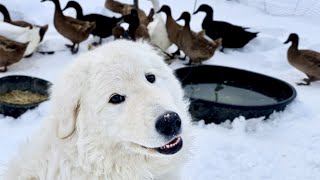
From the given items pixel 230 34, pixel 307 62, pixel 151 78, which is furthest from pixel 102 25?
pixel 151 78

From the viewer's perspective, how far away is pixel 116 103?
212 centimetres

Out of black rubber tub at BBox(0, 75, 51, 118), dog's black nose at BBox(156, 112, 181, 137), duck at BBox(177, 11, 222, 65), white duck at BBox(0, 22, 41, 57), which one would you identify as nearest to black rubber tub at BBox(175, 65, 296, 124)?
duck at BBox(177, 11, 222, 65)

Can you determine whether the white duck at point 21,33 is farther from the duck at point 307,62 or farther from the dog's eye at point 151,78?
the dog's eye at point 151,78

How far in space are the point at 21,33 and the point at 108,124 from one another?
186 inches

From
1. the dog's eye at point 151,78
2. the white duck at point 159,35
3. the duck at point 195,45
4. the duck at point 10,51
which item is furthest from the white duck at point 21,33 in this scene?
the dog's eye at point 151,78

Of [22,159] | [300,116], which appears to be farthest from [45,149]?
[300,116]

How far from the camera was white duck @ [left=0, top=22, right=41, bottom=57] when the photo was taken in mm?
6391

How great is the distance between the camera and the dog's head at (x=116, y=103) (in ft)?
6.70

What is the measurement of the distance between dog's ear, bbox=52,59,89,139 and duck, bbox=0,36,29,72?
4180 mm

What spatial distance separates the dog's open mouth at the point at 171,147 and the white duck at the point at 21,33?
476 cm

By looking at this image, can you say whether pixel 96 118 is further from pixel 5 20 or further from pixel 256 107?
pixel 5 20

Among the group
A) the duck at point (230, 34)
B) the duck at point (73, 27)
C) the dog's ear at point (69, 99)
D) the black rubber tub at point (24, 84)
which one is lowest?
the duck at point (230, 34)

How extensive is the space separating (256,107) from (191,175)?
4.06 feet

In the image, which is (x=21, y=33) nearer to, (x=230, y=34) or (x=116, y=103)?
(x=230, y=34)
